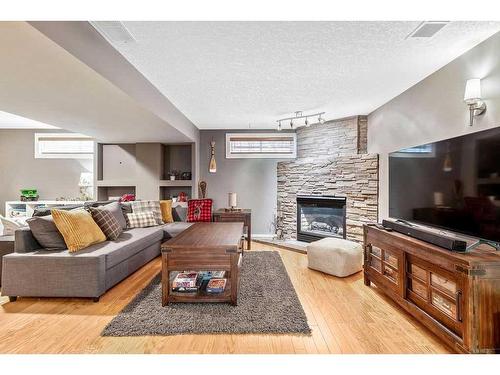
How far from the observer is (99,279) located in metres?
2.41

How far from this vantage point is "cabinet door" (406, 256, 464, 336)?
1622 millimetres

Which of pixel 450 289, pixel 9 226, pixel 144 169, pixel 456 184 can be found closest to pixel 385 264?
pixel 450 289

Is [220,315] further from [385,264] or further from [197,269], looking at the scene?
[385,264]

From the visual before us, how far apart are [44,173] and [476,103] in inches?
288

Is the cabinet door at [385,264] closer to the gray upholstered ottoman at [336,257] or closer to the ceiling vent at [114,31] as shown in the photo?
the gray upholstered ottoman at [336,257]

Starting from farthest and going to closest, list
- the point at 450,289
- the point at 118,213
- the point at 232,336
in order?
the point at 118,213
the point at 232,336
the point at 450,289

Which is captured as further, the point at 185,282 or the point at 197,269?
the point at 185,282

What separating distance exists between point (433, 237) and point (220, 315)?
1786mm

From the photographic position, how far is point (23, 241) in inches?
98.5

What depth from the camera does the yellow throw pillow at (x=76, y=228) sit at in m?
2.57

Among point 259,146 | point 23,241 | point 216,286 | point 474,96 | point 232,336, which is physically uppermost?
point 259,146

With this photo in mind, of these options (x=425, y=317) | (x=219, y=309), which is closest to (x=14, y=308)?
(x=219, y=309)

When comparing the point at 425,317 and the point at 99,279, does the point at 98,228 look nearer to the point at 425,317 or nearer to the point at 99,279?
the point at 99,279

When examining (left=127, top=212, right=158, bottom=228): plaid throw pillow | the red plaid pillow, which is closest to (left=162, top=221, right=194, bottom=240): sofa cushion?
(left=127, top=212, right=158, bottom=228): plaid throw pillow
